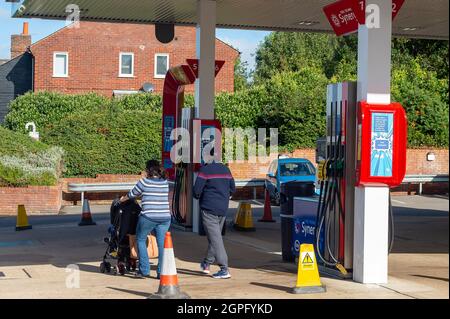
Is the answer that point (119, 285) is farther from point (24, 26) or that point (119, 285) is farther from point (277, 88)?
point (24, 26)

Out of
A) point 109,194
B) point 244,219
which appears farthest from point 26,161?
point 244,219

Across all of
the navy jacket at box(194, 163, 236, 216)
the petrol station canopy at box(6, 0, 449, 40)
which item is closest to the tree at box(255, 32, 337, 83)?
the petrol station canopy at box(6, 0, 449, 40)

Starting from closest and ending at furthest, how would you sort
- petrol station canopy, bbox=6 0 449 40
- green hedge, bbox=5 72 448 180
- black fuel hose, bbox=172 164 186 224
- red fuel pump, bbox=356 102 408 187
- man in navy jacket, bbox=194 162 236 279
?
1. red fuel pump, bbox=356 102 408 187
2. man in navy jacket, bbox=194 162 236 279
3. petrol station canopy, bbox=6 0 449 40
4. black fuel hose, bbox=172 164 186 224
5. green hedge, bbox=5 72 448 180

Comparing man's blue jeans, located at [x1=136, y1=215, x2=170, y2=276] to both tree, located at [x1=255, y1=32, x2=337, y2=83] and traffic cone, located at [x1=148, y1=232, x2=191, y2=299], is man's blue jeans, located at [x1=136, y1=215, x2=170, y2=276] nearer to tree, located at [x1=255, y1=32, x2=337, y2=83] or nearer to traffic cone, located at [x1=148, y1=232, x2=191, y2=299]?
traffic cone, located at [x1=148, y1=232, x2=191, y2=299]

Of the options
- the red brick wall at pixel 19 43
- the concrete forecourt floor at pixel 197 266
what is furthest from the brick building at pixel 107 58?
the concrete forecourt floor at pixel 197 266

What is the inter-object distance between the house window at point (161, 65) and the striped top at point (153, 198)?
34.0 metres

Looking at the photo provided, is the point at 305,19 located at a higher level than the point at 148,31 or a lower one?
lower

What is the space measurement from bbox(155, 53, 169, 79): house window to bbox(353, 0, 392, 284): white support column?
3496cm

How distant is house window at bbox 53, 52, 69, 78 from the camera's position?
43.7 meters

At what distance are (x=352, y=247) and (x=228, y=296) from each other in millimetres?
2080

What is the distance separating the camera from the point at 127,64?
4544 cm

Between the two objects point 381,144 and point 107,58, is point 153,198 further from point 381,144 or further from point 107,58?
point 107,58

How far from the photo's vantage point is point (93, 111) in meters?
32.1
